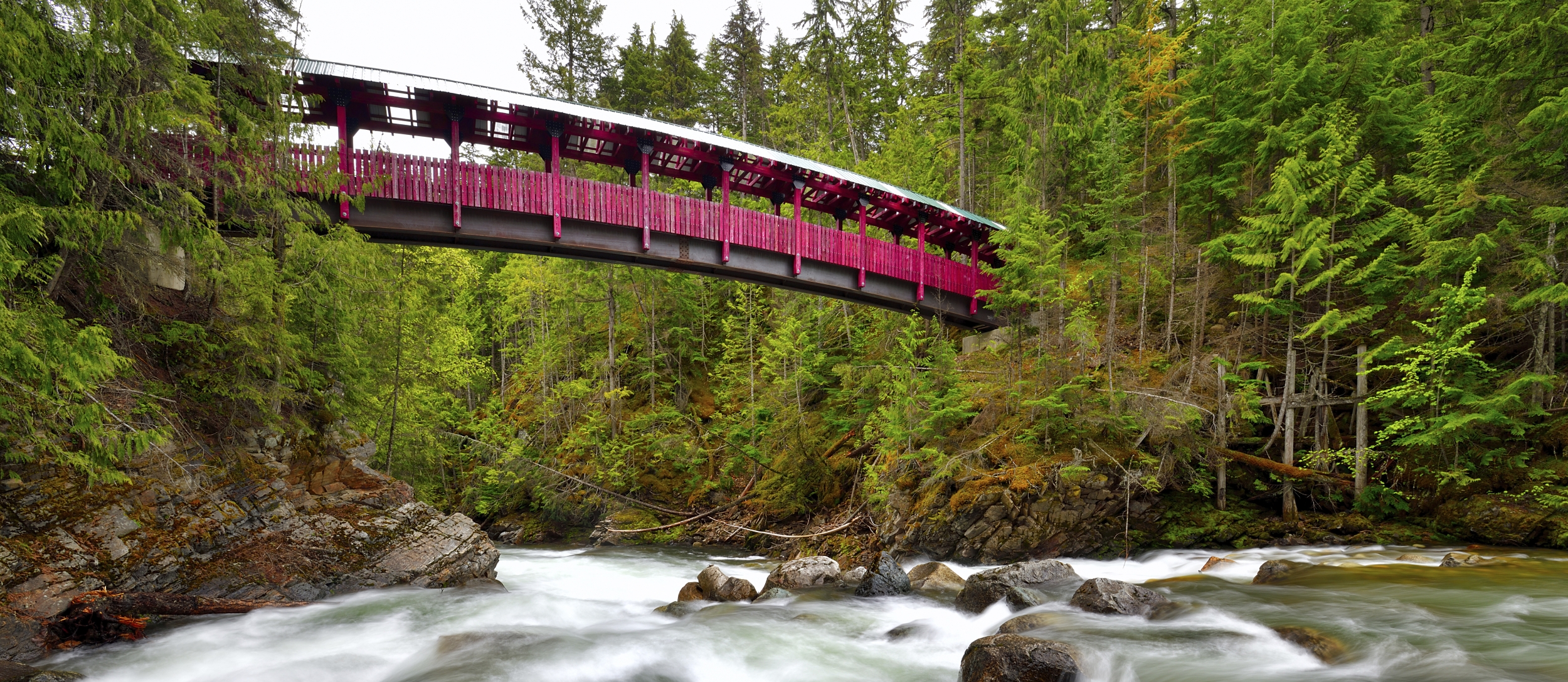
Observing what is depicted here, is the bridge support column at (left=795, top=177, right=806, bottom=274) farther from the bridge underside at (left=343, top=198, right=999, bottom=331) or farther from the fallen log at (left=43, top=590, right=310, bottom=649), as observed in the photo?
the fallen log at (left=43, top=590, right=310, bottom=649)

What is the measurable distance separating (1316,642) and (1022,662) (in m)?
3.53

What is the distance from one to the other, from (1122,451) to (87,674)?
47.8 feet

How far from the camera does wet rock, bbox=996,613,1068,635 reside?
26.1 ft

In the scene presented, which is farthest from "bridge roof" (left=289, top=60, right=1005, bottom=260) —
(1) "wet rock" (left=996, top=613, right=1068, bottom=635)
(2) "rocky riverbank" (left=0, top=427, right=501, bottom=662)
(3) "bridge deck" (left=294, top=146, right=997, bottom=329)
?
(1) "wet rock" (left=996, top=613, right=1068, bottom=635)

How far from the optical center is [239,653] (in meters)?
7.53

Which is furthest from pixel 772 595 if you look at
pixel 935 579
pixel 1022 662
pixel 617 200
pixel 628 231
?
pixel 617 200

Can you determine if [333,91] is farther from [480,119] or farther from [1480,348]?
[1480,348]

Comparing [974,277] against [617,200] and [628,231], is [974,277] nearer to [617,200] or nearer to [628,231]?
[628,231]

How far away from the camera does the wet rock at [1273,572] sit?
9773 millimetres

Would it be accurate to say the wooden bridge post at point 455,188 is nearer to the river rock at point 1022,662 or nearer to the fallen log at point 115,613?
the fallen log at point 115,613

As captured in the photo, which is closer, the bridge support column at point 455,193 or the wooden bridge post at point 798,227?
the bridge support column at point 455,193

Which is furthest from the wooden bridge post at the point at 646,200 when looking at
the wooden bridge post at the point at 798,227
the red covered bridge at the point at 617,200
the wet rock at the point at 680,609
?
the wet rock at the point at 680,609

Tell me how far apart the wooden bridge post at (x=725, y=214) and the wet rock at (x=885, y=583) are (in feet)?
24.5

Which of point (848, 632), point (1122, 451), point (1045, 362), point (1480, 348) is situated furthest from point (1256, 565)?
point (848, 632)
